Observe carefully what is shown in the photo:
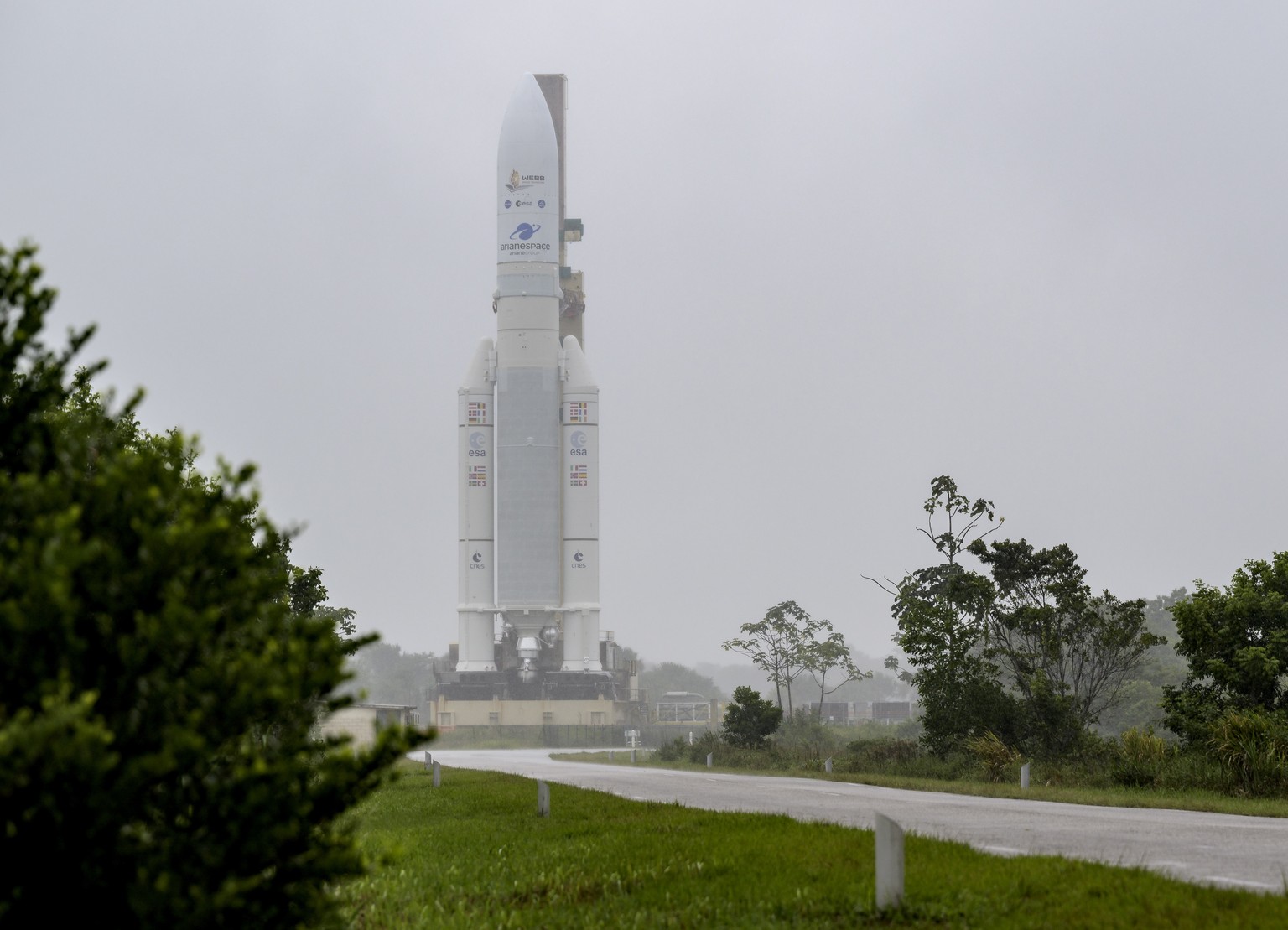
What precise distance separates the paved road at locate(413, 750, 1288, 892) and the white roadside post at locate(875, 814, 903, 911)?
9.08ft

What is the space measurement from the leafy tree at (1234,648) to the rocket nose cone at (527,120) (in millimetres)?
61650

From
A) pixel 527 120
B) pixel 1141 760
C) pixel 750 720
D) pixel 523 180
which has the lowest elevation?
pixel 1141 760

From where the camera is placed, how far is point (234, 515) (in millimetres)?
6262

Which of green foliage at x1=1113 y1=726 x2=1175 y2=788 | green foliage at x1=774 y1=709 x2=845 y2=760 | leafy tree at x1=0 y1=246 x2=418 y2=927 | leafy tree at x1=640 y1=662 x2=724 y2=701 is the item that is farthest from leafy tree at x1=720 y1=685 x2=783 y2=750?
leafy tree at x1=640 y1=662 x2=724 y2=701

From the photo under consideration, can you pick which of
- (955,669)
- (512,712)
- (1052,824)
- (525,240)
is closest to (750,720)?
(955,669)

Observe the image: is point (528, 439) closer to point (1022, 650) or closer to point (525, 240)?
point (525, 240)

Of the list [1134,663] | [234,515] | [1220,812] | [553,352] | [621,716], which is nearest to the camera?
[234,515]

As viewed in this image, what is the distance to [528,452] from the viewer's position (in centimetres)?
8319

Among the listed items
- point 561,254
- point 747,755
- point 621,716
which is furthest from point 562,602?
point 747,755

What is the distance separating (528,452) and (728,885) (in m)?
72.6

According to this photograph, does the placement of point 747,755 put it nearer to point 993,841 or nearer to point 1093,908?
point 993,841

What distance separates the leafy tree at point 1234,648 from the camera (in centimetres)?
2684

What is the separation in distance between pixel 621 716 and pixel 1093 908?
85404 millimetres

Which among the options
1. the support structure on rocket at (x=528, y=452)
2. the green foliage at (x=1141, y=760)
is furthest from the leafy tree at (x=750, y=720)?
the support structure on rocket at (x=528, y=452)
